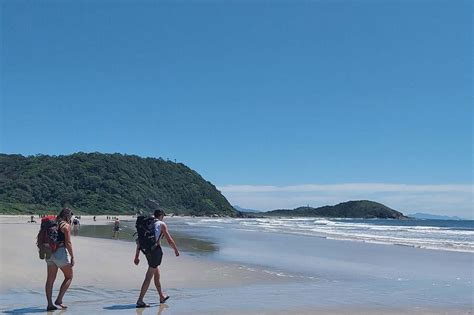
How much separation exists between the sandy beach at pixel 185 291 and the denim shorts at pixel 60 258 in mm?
710

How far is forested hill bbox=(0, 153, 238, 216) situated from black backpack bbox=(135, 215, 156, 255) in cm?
7729

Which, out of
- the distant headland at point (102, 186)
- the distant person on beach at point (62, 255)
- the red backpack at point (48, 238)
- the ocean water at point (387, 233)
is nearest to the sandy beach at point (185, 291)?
the distant person on beach at point (62, 255)

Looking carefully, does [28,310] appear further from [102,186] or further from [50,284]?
[102,186]

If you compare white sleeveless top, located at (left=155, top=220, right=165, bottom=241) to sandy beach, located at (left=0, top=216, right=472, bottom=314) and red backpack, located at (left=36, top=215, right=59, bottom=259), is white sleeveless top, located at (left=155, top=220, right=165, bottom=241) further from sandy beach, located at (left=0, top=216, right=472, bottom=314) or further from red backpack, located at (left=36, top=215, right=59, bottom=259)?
red backpack, located at (left=36, top=215, right=59, bottom=259)

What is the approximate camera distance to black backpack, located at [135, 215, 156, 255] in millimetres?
9172

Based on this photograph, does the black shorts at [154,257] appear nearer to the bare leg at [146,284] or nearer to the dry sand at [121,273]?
the bare leg at [146,284]

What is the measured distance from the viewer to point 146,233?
9.19 meters

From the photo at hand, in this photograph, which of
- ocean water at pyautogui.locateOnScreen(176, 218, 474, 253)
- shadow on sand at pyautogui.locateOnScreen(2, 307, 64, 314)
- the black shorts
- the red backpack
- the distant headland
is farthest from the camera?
the distant headland

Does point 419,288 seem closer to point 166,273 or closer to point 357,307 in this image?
point 357,307

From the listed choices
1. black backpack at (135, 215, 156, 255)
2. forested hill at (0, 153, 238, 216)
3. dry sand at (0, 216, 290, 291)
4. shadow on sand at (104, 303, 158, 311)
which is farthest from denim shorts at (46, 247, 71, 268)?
forested hill at (0, 153, 238, 216)

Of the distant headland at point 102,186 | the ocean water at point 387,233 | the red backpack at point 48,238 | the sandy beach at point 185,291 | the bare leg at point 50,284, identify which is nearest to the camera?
the bare leg at point 50,284

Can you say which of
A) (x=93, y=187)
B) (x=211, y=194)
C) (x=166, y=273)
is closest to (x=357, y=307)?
(x=166, y=273)

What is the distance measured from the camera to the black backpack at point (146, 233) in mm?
9172

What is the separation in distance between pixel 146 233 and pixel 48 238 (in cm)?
152
